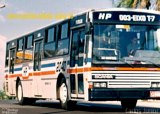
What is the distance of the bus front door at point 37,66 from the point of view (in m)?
19.8

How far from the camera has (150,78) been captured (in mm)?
15500

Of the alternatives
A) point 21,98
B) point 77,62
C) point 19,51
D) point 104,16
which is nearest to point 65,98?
point 77,62


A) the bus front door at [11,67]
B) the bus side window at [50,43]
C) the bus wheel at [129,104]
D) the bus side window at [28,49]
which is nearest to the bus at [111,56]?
the bus side window at [50,43]

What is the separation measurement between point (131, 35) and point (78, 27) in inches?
Answer: 71.2

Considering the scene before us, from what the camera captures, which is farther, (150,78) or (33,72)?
(33,72)

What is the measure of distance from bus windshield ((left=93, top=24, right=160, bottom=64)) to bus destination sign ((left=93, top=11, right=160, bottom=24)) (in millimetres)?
210

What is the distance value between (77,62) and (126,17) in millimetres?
2146

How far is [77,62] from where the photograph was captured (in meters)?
16.0

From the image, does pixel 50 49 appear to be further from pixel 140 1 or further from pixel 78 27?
pixel 140 1

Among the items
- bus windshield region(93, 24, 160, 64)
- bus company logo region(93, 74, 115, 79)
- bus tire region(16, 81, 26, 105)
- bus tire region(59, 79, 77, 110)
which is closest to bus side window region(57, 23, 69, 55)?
bus tire region(59, 79, 77, 110)

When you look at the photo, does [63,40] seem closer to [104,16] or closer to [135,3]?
[104,16]

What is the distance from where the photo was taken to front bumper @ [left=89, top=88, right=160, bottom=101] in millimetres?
15047

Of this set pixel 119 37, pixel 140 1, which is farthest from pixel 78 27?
pixel 140 1

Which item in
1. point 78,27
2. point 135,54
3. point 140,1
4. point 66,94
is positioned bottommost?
point 66,94
